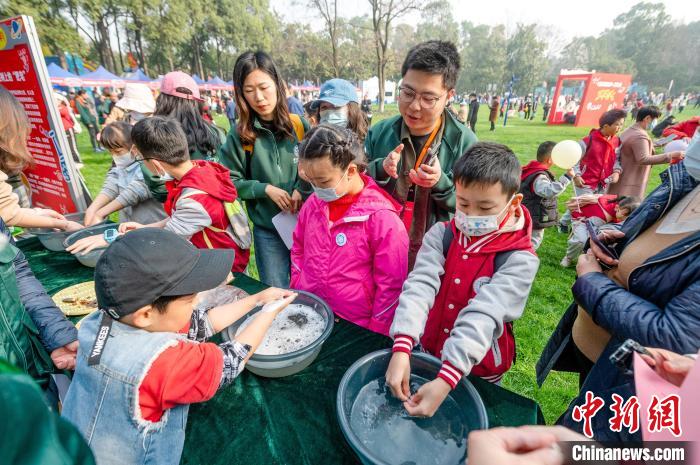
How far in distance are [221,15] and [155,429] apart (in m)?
42.3

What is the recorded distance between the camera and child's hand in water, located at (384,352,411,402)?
1071mm

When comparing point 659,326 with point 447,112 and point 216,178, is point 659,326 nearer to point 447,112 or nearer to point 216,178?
point 447,112

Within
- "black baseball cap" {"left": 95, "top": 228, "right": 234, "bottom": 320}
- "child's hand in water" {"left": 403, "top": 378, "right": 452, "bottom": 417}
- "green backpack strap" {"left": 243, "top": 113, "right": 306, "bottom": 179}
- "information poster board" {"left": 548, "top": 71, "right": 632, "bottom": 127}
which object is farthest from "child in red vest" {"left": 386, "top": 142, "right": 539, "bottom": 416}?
"information poster board" {"left": 548, "top": 71, "right": 632, "bottom": 127}

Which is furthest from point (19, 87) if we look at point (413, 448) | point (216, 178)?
point (413, 448)

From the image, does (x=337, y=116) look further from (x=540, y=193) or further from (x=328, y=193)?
(x=540, y=193)

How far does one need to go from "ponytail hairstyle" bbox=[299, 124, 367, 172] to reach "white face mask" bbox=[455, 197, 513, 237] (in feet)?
1.96

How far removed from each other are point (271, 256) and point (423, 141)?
1409 mm

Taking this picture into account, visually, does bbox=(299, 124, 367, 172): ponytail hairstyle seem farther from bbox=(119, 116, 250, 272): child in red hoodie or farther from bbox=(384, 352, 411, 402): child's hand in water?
bbox=(384, 352, 411, 402): child's hand in water

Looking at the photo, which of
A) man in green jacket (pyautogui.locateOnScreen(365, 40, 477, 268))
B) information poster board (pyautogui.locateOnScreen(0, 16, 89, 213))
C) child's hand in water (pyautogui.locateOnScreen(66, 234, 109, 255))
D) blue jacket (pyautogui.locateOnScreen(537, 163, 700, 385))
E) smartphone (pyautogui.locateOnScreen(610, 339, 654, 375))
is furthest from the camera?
information poster board (pyautogui.locateOnScreen(0, 16, 89, 213))

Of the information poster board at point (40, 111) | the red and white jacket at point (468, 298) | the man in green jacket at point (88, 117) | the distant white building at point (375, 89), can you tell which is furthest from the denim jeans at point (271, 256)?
the distant white building at point (375, 89)

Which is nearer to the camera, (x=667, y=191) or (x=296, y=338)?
(x=667, y=191)

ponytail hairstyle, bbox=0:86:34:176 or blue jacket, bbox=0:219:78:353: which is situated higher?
ponytail hairstyle, bbox=0:86:34:176

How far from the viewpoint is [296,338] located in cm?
133

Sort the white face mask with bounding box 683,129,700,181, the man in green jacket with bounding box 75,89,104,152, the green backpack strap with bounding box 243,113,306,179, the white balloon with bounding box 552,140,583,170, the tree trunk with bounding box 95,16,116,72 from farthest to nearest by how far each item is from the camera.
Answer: the tree trunk with bounding box 95,16,116,72
the man in green jacket with bounding box 75,89,104,152
the white balloon with bounding box 552,140,583,170
the green backpack strap with bounding box 243,113,306,179
the white face mask with bounding box 683,129,700,181
